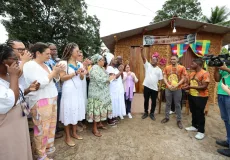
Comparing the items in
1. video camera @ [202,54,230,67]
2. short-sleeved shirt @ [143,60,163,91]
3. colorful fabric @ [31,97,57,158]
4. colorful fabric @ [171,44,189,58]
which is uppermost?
colorful fabric @ [171,44,189,58]

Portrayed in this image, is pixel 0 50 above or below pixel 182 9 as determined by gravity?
below

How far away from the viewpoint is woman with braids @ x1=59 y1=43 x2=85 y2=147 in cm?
271

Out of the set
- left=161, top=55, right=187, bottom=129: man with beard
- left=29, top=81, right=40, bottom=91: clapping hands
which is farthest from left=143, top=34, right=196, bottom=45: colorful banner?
left=29, top=81, right=40, bottom=91: clapping hands

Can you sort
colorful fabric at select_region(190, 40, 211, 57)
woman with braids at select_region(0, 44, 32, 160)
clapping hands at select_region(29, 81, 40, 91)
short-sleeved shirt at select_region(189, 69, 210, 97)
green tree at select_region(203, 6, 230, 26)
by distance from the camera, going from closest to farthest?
woman with braids at select_region(0, 44, 32, 160), clapping hands at select_region(29, 81, 40, 91), short-sleeved shirt at select_region(189, 69, 210, 97), colorful fabric at select_region(190, 40, 211, 57), green tree at select_region(203, 6, 230, 26)

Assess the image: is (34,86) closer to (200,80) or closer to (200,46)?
(200,80)

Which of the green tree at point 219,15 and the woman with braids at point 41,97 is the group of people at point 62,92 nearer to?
the woman with braids at point 41,97

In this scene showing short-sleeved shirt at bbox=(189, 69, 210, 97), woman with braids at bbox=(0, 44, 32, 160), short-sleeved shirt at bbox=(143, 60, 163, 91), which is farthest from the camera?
short-sleeved shirt at bbox=(143, 60, 163, 91)

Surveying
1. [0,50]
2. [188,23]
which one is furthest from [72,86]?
[188,23]

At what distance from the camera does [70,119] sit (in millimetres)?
2752

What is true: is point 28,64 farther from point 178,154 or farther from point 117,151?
point 178,154

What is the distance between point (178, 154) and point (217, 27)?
5.91 metres

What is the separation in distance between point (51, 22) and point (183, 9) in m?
17.2

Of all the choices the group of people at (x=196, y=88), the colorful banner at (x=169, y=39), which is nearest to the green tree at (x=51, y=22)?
the colorful banner at (x=169, y=39)

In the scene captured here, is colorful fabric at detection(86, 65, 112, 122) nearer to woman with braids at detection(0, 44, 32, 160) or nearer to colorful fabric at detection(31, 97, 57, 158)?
colorful fabric at detection(31, 97, 57, 158)
